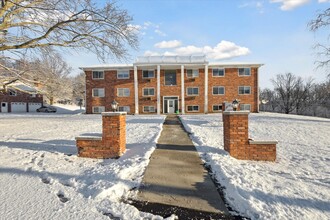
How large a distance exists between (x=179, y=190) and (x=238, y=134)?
337 centimetres

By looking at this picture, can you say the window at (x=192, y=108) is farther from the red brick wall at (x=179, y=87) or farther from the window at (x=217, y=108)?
the window at (x=217, y=108)

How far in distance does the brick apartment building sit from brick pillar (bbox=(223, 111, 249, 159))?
25.4 meters

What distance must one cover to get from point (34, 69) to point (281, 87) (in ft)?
212

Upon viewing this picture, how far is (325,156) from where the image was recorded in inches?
329

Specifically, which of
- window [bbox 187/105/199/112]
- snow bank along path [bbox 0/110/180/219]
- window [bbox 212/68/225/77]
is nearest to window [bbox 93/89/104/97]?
window [bbox 187/105/199/112]

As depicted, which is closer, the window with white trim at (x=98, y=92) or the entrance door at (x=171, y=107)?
the entrance door at (x=171, y=107)

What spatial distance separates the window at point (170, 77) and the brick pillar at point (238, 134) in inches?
1050

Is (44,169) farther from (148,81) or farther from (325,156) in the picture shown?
(148,81)

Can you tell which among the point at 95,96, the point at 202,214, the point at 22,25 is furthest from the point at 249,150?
the point at 95,96

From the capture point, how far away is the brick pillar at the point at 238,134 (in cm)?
700

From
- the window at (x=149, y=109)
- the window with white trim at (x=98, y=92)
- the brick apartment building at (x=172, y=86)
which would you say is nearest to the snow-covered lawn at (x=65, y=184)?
the window at (x=149, y=109)

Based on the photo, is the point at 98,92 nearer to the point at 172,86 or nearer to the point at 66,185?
the point at 172,86

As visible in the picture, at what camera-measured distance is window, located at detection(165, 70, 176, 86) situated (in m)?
33.4

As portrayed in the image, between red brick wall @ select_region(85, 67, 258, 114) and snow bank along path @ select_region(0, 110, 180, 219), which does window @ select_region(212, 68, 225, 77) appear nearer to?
red brick wall @ select_region(85, 67, 258, 114)
